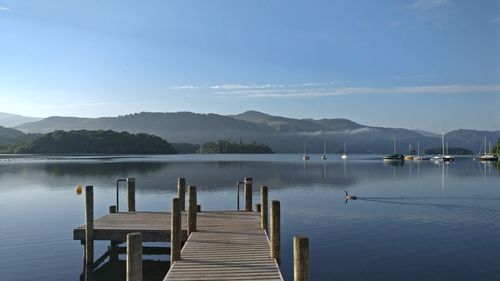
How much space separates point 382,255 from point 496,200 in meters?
32.5

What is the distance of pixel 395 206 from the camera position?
44406 mm

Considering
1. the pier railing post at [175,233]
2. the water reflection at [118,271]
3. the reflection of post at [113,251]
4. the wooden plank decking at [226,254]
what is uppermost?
the pier railing post at [175,233]

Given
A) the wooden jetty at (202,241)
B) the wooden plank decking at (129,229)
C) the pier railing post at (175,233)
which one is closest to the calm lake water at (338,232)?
the wooden plank decking at (129,229)

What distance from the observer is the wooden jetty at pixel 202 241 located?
13836 mm

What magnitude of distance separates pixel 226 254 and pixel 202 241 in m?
2.31

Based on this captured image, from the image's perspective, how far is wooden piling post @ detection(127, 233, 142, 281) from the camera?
11.5 meters

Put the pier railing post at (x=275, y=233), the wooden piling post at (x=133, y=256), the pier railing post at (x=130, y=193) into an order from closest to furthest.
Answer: the wooden piling post at (x=133, y=256) < the pier railing post at (x=275, y=233) < the pier railing post at (x=130, y=193)

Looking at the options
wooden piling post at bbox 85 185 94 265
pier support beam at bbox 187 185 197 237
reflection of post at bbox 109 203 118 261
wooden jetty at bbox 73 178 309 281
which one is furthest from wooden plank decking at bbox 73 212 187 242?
reflection of post at bbox 109 203 118 261

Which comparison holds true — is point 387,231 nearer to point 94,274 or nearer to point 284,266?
point 284,266

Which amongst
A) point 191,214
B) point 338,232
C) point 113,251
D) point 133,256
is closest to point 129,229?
point 191,214

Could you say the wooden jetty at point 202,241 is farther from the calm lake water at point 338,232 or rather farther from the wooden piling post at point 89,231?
the calm lake water at point 338,232

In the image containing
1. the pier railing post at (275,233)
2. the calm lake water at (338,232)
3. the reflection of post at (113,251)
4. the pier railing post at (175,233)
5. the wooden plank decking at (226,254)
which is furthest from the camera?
the reflection of post at (113,251)

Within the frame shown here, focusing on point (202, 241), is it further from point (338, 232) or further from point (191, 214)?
point (338, 232)

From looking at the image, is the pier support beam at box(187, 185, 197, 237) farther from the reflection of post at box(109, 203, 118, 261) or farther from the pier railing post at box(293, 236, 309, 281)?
the pier railing post at box(293, 236, 309, 281)
